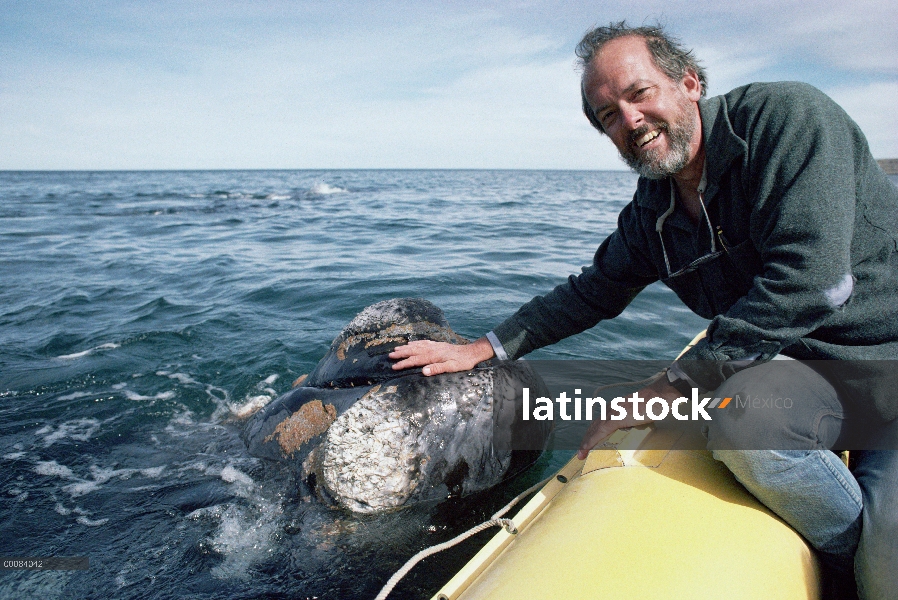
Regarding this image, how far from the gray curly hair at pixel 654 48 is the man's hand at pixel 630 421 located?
1.37 metres

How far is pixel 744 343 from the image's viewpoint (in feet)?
7.97

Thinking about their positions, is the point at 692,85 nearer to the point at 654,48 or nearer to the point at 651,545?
the point at 654,48

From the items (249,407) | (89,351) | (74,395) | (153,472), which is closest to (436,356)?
(153,472)

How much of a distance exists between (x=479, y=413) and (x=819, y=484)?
60.7 inches

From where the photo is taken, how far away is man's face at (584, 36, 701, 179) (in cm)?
266

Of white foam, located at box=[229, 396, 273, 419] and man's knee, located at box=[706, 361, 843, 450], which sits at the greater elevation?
man's knee, located at box=[706, 361, 843, 450]

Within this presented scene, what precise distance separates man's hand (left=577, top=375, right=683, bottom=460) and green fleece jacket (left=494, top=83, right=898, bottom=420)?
6.8 inches

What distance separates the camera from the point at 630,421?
111 inches

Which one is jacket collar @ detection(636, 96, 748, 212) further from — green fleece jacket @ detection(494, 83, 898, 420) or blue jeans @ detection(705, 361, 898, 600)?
blue jeans @ detection(705, 361, 898, 600)

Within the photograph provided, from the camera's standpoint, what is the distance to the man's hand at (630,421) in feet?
→ 9.11

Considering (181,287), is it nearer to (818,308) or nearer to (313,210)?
(818,308)

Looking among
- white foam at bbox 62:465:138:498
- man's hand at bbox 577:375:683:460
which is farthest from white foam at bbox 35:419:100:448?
man's hand at bbox 577:375:683:460

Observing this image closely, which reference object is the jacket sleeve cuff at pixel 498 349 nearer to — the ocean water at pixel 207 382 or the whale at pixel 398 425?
the whale at pixel 398 425

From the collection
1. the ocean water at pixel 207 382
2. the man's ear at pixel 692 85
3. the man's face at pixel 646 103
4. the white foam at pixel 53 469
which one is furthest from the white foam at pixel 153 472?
the man's ear at pixel 692 85
